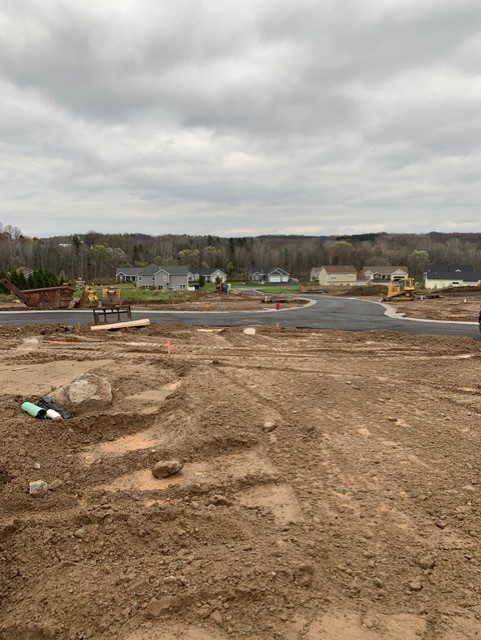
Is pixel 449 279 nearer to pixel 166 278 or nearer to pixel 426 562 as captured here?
pixel 166 278

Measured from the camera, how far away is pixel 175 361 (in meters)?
11.1

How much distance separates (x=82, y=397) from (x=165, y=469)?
2874 millimetres

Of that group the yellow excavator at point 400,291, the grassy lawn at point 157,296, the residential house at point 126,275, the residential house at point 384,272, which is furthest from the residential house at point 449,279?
the residential house at point 126,275

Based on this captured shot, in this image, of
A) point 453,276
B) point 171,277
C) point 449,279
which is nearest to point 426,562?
point 171,277

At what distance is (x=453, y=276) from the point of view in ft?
252

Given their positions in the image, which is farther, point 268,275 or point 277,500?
point 268,275

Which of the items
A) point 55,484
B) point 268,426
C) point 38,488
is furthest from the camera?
point 268,426

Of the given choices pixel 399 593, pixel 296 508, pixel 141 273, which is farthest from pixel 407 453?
pixel 141 273

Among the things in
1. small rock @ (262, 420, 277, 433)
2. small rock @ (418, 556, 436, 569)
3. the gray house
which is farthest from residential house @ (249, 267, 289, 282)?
small rock @ (418, 556, 436, 569)

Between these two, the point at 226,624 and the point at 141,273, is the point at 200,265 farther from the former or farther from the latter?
the point at 226,624

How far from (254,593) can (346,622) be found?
651 mm

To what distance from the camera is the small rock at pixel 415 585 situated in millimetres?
3088

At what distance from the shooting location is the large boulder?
687 centimetres

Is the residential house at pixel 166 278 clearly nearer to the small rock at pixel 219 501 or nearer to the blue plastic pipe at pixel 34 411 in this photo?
the blue plastic pipe at pixel 34 411
